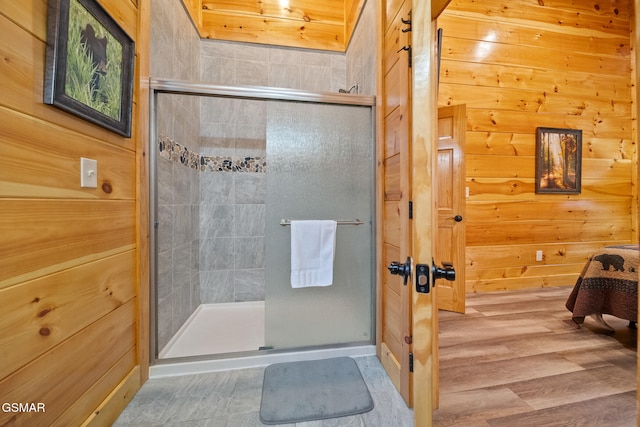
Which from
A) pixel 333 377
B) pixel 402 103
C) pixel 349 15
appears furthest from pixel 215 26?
pixel 333 377

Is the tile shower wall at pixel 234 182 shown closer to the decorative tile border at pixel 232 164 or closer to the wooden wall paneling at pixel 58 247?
the decorative tile border at pixel 232 164

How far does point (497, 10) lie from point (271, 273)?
3.79 m

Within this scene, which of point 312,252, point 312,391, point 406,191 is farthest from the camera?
point 312,252

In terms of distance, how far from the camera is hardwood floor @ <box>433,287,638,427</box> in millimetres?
1169

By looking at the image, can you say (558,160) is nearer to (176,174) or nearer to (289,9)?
(289,9)

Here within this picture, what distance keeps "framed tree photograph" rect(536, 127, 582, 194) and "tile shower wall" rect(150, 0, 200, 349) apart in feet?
12.6

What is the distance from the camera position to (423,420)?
60 cm

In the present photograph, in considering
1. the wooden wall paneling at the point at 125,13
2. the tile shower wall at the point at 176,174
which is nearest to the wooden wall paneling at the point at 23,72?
the wooden wall paneling at the point at 125,13

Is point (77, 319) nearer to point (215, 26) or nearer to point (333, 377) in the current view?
point (333, 377)

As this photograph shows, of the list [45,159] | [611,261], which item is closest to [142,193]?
[45,159]

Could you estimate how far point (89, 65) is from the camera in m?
0.93

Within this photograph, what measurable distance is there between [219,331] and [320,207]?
1.38 m

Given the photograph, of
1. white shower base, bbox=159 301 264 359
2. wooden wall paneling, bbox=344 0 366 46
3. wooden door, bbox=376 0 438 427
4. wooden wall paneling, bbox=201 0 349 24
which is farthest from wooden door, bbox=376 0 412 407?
wooden wall paneling, bbox=201 0 349 24

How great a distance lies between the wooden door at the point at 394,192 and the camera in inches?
47.6
